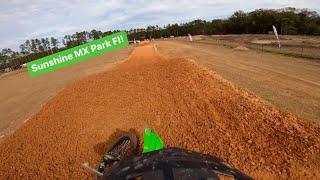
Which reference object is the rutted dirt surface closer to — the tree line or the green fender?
the green fender

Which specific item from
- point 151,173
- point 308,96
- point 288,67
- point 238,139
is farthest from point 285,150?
point 288,67

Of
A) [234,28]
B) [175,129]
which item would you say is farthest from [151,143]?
[234,28]

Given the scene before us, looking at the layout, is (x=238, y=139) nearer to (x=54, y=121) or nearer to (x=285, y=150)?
(x=285, y=150)

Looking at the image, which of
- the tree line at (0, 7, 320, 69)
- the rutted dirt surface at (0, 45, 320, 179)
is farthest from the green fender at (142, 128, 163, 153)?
the tree line at (0, 7, 320, 69)

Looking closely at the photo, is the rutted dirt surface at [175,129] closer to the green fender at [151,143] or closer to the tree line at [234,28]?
the green fender at [151,143]

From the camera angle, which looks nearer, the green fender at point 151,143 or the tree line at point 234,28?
the green fender at point 151,143

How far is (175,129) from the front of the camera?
9.05 m

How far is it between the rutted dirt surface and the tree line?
270 feet

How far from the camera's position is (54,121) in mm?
11758

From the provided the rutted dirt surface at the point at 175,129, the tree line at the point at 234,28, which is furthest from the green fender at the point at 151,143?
the tree line at the point at 234,28

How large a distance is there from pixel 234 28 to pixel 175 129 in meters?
115

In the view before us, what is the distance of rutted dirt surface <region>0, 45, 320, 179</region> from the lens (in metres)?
7.27

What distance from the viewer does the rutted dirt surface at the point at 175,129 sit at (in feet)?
23.9

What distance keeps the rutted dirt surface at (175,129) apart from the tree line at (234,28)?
82.4 meters
